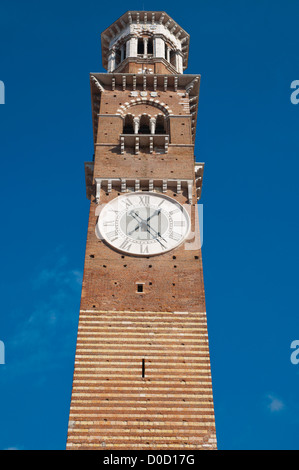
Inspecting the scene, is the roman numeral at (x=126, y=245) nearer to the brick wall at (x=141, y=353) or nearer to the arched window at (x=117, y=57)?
the brick wall at (x=141, y=353)

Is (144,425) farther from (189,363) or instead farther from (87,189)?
(87,189)

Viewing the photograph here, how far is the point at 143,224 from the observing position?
22438 mm

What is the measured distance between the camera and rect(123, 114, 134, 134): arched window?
2706 centimetres

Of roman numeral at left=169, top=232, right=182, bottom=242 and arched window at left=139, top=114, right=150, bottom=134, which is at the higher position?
arched window at left=139, top=114, right=150, bottom=134

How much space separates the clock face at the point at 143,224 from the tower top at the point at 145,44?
8.82m

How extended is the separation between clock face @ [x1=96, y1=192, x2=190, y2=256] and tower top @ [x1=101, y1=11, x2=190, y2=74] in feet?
28.9

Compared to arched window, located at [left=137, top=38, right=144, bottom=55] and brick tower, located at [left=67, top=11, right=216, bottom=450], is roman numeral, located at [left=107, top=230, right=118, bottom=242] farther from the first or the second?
arched window, located at [left=137, top=38, right=144, bottom=55]

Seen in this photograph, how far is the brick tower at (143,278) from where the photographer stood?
685 inches

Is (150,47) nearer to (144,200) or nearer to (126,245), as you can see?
(144,200)

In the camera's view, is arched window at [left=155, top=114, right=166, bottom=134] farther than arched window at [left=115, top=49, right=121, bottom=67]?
No

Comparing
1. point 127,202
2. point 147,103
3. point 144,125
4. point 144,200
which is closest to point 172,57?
point 147,103

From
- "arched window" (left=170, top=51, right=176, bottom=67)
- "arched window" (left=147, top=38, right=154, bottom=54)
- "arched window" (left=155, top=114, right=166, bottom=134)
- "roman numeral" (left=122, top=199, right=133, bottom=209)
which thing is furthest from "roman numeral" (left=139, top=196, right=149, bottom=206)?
"arched window" (left=147, top=38, right=154, bottom=54)
